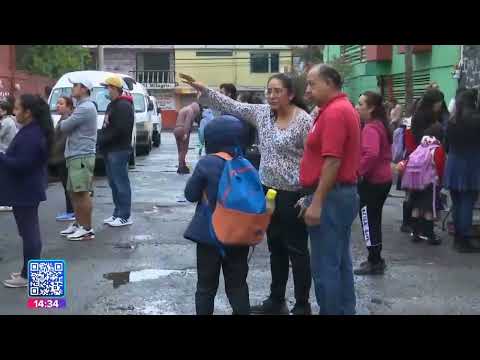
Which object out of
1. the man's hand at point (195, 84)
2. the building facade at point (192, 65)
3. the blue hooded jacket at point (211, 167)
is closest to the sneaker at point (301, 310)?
the blue hooded jacket at point (211, 167)

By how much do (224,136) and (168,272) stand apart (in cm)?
246

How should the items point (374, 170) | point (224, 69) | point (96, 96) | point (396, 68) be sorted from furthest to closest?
1. point (224, 69)
2. point (396, 68)
3. point (96, 96)
4. point (374, 170)

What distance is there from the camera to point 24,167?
5.45m

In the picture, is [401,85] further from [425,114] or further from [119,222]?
[119,222]

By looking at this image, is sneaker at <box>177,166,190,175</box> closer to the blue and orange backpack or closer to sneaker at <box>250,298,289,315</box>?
sneaker at <box>250,298,289,315</box>

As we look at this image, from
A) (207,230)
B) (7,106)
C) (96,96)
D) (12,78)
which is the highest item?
(12,78)

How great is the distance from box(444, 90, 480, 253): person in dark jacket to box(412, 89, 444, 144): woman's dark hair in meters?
0.45

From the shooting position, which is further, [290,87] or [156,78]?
[156,78]

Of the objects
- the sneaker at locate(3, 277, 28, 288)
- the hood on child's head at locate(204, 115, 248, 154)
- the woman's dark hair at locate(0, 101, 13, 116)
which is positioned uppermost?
the woman's dark hair at locate(0, 101, 13, 116)

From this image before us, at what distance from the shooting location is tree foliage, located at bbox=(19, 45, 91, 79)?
26.3 metres

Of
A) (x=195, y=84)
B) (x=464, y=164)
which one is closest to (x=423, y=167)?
(x=464, y=164)

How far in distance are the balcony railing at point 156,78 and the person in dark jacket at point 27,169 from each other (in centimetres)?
4263

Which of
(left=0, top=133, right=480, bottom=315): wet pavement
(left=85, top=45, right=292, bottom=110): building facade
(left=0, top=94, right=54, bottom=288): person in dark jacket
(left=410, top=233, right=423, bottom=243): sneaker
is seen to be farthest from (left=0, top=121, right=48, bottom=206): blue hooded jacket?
(left=85, top=45, right=292, bottom=110): building facade
